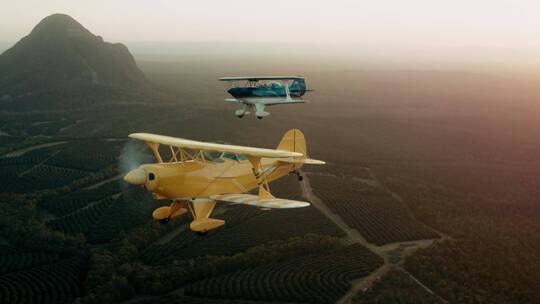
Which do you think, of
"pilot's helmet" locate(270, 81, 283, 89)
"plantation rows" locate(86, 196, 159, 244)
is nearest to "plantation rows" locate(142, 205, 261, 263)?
"plantation rows" locate(86, 196, 159, 244)

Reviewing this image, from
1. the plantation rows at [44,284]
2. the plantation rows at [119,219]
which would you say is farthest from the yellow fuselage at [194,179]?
the plantation rows at [119,219]

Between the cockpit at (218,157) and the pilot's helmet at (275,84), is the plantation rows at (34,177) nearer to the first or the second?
the pilot's helmet at (275,84)

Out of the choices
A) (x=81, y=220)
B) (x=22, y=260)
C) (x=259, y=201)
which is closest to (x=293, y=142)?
(x=259, y=201)

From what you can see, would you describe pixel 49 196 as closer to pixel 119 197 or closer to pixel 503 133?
pixel 119 197

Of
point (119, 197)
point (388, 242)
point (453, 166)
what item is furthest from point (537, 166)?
point (119, 197)

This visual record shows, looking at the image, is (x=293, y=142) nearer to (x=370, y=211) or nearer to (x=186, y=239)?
(x=186, y=239)

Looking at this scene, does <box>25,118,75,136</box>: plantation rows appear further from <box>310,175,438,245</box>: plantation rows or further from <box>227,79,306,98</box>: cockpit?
<box>227,79,306,98</box>: cockpit
